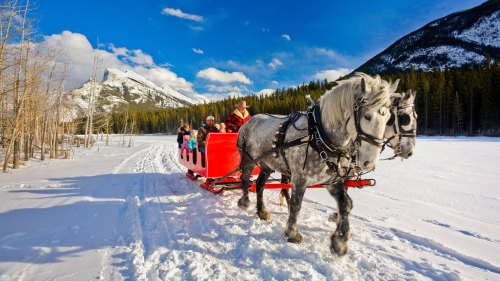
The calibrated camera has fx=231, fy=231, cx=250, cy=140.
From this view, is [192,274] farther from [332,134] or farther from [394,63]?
[394,63]

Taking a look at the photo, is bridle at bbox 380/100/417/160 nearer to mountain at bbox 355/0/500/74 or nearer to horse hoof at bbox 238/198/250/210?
horse hoof at bbox 238/198/250/210

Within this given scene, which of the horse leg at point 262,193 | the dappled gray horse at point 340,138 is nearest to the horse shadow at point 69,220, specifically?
the horse leg at point 262,193

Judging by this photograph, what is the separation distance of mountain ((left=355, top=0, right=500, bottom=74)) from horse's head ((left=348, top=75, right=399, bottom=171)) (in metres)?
159

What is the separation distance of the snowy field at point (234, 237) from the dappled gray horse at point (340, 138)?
538 millimetres

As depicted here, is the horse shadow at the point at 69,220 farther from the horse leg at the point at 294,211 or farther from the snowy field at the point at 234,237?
the horse leg at the point at 294,211

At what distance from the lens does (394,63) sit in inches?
6270

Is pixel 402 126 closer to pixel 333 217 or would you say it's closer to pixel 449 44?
pixel 333 217

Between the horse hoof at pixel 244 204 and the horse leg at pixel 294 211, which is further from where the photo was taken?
the horse hoof at pixel 244 204

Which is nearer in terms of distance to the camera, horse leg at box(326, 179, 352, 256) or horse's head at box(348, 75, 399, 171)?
horse's head at box(348, 75, 399, 171)

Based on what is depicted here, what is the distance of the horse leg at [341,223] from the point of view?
2.81m

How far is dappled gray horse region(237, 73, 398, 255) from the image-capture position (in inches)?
98.1

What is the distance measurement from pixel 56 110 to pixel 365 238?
73.0ft

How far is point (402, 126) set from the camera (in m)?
2.85

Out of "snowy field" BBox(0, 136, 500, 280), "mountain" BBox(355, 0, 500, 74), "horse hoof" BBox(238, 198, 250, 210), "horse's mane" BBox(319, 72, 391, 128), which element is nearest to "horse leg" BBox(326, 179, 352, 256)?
"snowy field" BBox(0, 136, 500, 280)
